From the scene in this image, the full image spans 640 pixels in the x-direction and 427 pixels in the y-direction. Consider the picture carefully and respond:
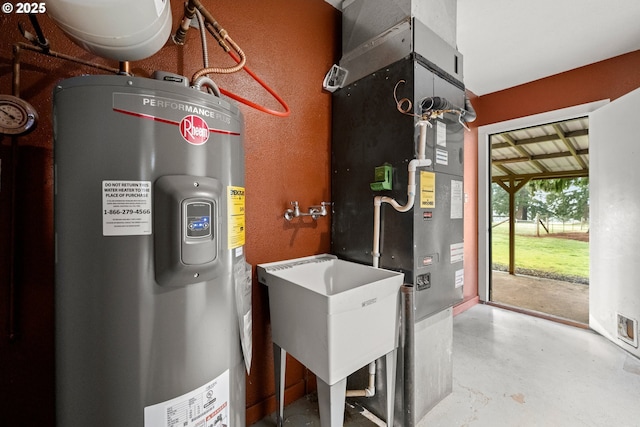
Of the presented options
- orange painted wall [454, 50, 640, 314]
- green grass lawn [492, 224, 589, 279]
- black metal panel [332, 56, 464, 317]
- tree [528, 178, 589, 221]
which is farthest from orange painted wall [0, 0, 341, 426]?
tree [528, 178, 589, 221]

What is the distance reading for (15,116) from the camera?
0.76 m

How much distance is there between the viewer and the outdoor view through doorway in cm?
350

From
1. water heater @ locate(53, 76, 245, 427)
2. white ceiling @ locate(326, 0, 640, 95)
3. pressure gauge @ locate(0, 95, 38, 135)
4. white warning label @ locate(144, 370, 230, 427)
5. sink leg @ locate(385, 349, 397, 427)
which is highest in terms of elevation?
white ceiling @ locate(326, 0, 640, 95)

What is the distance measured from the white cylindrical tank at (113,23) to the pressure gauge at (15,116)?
0.96 ft

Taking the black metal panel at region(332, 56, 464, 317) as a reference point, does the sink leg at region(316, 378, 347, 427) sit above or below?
below

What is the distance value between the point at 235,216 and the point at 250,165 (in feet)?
2.12

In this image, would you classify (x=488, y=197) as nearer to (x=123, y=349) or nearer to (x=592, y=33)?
(x=592, y=33)

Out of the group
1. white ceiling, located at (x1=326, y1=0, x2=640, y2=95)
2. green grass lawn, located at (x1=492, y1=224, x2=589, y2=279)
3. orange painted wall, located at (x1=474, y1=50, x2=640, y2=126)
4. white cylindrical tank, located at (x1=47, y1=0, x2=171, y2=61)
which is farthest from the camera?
green grass lawn, located at (x1=492, y1=224, x2=589, y2=279)

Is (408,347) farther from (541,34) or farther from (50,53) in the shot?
(541,34)

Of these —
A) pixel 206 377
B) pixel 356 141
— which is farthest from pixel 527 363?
pixel 206 377

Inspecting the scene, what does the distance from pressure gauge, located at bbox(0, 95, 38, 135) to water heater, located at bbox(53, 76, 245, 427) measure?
28 centimetres

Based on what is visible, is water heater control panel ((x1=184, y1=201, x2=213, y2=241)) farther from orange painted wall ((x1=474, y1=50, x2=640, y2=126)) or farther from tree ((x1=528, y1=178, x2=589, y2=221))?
tree ((x1=528, y1=178, x2=589, y2=221))

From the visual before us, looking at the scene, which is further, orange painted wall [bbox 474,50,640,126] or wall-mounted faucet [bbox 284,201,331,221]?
orange painted wall [bbox 474,50,640,126]

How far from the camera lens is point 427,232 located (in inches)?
52.6
